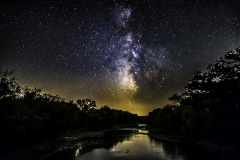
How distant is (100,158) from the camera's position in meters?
41.5

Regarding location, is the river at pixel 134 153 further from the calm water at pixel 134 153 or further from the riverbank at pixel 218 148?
the riverbank at pixel 218 148

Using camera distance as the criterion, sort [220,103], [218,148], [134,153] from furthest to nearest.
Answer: [134,153], [218,148], [220,103]

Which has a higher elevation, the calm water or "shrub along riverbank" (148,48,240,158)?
"shrub along riverbank" (148,48,240,158)

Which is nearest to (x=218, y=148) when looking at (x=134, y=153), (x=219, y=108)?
(x=219, y=108)

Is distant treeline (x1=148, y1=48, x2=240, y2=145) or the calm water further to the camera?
the calm water

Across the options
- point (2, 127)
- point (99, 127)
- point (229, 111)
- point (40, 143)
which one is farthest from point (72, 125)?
point (229, 111)

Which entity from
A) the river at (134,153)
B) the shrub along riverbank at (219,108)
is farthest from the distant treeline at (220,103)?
the river at (134,153)

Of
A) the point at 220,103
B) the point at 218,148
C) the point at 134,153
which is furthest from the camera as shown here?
the point at 134,153

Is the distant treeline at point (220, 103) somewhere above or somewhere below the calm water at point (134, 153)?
above

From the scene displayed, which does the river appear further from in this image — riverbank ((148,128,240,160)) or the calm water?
riverbank ((148,128,240,160))

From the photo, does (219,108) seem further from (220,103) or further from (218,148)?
(218,148)

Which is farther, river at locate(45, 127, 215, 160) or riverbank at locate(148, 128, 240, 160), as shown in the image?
river at locate(45, 127, 215, 160)

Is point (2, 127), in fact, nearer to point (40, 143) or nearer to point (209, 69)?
point (40, 143)

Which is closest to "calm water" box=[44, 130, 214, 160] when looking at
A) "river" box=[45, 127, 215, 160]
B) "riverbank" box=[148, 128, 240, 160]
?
"river" box=[45, 127, 215, 160]
